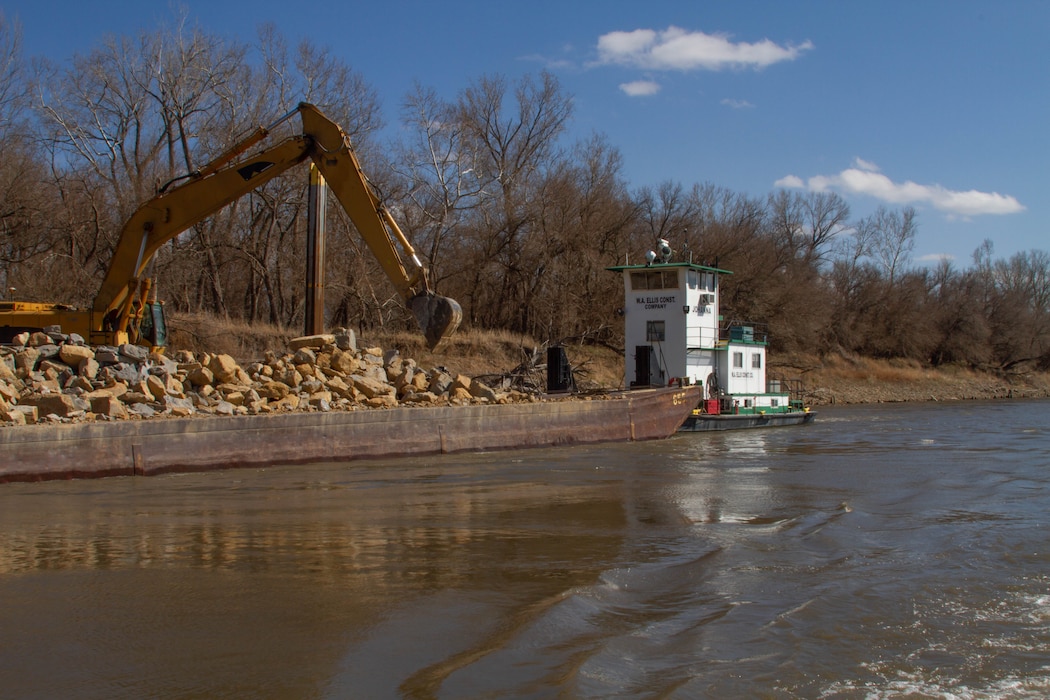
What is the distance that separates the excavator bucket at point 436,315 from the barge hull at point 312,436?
171 centimetres

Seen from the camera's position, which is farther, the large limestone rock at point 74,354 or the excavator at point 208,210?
the excavator at point 208,210

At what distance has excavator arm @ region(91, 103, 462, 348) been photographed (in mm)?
16766

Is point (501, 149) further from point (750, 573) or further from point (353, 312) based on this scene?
point (750, 573)

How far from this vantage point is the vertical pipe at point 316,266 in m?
20.3

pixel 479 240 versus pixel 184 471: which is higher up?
pixel 479 240

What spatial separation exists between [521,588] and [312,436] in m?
8.98

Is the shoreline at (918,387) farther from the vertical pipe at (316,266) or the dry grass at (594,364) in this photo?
the vertical pipe at (316,266)

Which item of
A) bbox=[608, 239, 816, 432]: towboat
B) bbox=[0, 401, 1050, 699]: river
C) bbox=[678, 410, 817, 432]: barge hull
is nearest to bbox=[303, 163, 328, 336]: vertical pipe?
bbox=[0, 401, 1050, 699]: river

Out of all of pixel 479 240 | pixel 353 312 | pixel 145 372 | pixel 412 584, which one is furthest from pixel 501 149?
pixel 412 584

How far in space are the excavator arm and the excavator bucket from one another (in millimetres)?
887

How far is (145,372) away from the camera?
15969mm

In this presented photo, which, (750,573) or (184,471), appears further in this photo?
(184,471)

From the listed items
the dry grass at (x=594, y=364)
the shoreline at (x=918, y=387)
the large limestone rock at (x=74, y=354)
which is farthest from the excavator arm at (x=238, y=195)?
the shoreline at (x=918, y=387)

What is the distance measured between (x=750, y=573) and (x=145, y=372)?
40.8ft
